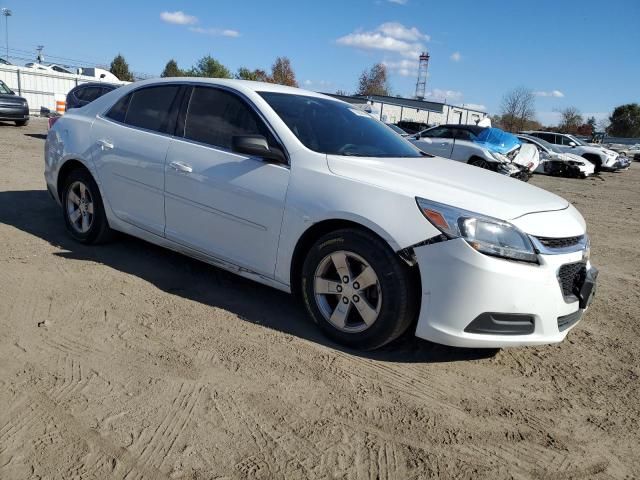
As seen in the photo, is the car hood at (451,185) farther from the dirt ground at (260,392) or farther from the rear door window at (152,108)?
the rear door window at (152,108)

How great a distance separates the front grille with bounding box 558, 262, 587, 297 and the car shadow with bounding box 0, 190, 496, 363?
69 centimetres

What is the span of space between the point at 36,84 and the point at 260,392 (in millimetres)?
32660

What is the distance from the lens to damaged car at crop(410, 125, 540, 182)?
13.1 meters

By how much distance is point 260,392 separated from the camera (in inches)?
110

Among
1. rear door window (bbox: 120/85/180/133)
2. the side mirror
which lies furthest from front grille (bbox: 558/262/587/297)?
rear door window (bbox: 120/85/180/133)

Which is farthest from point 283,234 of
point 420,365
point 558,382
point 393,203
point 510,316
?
point 558,382

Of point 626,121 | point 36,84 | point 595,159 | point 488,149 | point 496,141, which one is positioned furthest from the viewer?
point 626,121

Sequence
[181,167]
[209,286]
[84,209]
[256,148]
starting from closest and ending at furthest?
[256,148] → [181,167] → [209,286] → [84,209]

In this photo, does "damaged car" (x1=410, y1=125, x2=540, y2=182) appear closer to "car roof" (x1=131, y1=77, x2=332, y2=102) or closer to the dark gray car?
"car roof" (x1=131, y1=77, x2=332, y2=102)

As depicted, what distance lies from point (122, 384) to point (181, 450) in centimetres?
66

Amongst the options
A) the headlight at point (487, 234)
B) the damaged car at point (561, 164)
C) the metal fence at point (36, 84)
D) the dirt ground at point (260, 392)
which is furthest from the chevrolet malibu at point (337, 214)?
the metal fence at point (36, 84)

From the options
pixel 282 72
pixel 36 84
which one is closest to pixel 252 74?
pixel 282 72

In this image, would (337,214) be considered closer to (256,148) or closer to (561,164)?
(256,148)

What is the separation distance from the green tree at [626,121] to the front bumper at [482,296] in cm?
7824
